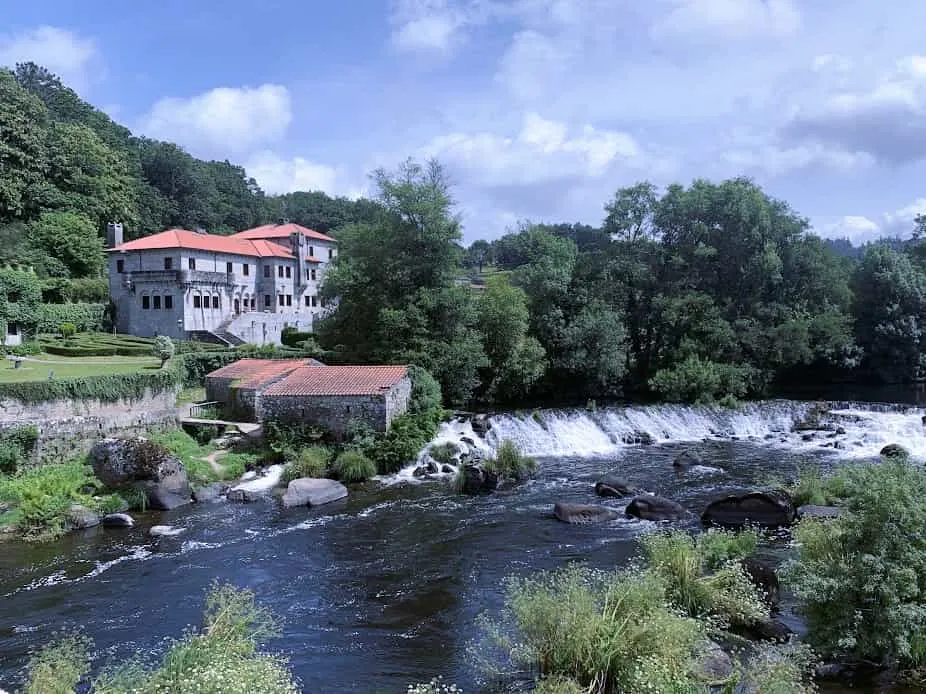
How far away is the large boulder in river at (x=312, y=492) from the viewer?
23641mm

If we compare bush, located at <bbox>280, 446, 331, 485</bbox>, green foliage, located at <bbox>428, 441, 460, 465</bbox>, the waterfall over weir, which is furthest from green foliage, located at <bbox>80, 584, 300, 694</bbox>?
green foliage, located at <bbox>428, 441, 460, 465</bbox>

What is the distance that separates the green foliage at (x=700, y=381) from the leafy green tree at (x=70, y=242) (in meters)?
47.8

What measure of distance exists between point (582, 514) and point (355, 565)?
7.36 metres

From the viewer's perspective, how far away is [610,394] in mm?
47062

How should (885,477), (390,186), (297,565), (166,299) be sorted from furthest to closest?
1. (166,299)
2. (390,186)
3. (297,565)
4. (885,477)

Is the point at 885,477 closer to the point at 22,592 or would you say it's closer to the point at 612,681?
the point at 612,681

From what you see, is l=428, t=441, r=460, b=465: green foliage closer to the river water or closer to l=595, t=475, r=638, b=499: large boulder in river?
the river water

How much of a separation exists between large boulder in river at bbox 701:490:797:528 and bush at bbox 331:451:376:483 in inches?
490

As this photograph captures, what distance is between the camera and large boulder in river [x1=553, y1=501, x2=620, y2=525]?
70.2ft

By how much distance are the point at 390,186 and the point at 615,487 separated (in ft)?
75.7

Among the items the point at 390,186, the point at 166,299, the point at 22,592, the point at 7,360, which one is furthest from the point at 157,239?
the point at 22,592

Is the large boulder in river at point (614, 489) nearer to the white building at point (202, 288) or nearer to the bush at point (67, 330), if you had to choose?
the white building at point (202, 288)

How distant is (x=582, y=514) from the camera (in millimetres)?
21609

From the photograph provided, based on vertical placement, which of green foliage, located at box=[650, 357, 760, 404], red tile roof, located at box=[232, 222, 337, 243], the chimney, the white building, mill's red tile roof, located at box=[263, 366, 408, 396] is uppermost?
red tile roof, located at box=[232, 222, 337, 243]
